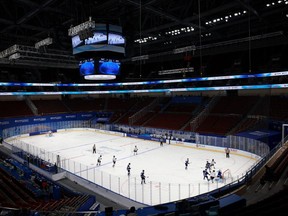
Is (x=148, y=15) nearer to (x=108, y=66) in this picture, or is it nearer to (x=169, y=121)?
(x=108, y=66)

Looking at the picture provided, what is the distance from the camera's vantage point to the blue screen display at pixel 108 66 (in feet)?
60.0

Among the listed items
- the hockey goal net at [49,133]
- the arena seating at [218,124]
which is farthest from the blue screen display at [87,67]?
the hockey goal net at [49,133]

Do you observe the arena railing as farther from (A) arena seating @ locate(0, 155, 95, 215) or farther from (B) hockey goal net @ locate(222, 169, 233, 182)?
(A) arena seating @ locate(0, 155, 95, 215)

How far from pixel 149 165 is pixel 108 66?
29.0 feet

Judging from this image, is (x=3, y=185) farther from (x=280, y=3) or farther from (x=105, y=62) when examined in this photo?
(x=280, y=3)

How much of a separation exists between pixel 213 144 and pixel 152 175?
1063cm

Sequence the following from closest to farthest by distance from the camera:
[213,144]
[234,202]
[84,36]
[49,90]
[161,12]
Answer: [234,202] → [84,36] → [161,12] → [213,144] → [49,90]

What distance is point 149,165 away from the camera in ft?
64.2

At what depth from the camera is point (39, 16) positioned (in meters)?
21.0

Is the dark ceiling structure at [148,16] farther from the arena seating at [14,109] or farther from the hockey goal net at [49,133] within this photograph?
the arena seating at [14,109]

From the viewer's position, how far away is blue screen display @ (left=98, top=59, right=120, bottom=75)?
1830cm

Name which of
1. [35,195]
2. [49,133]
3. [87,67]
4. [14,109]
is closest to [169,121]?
[49,133]

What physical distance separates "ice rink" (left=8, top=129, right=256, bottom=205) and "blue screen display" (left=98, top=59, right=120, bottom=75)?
7.73m

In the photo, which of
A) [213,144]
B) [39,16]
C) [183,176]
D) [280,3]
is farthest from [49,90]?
[280,3]
